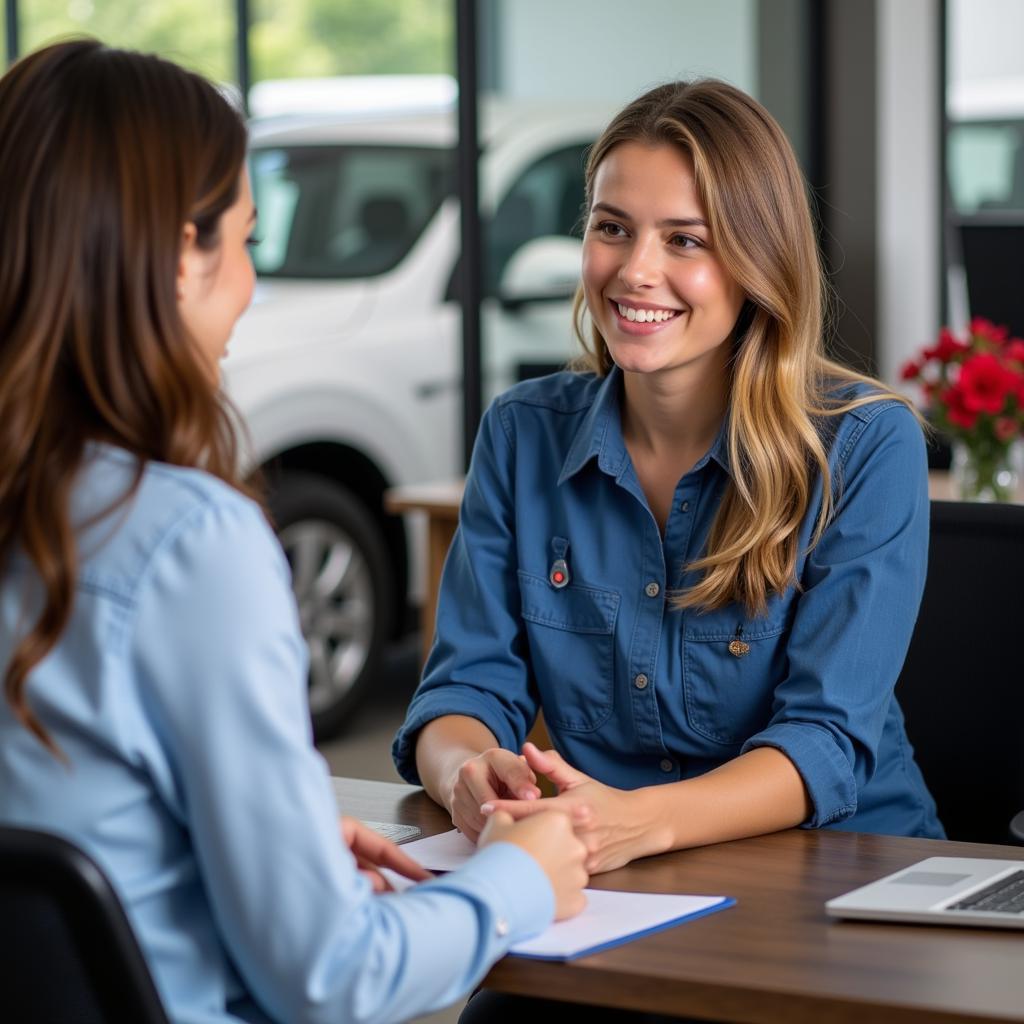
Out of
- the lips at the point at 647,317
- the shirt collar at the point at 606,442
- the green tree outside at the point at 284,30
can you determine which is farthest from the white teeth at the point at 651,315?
the green tree outside at the point at 284,30

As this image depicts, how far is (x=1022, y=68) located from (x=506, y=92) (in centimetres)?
179

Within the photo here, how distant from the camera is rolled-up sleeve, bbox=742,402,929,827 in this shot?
1.62m

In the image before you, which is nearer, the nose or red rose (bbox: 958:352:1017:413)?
the nose

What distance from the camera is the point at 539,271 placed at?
462 centimetres

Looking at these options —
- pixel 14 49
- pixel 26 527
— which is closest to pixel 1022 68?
pixel 14 49

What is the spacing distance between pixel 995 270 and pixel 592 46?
164 centimetres

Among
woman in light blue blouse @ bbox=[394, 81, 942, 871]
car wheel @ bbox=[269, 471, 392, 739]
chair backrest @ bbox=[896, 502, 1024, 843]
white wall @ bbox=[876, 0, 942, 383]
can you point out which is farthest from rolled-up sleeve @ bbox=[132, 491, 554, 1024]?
white wall @ bbox=[876, 0, 942, 383]

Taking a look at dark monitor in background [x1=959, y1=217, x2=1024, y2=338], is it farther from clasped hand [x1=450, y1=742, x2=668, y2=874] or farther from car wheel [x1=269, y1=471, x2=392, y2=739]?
clasped hand [x1=450, y1=742, x2=668, y2=874]

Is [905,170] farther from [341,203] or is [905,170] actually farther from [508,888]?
[508,888]

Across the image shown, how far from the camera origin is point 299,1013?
107cm

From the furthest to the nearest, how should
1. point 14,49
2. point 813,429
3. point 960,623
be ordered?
1. point 14,49
2. point 960,623
3. point 813,429

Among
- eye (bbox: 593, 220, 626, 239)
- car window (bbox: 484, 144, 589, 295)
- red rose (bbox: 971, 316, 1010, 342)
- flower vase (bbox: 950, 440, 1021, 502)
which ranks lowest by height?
flower vase (bbox: 950, 440, 1021, 502)

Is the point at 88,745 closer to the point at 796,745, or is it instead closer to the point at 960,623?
the point at 796,745

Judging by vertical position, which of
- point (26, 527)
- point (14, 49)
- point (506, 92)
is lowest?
point (26, 527)
